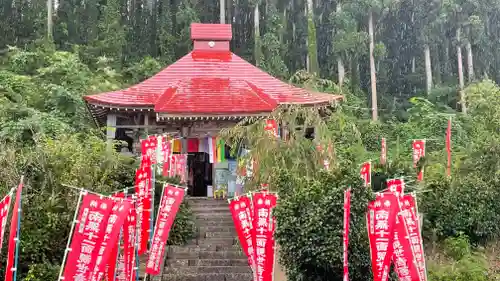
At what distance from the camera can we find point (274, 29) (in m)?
31.9

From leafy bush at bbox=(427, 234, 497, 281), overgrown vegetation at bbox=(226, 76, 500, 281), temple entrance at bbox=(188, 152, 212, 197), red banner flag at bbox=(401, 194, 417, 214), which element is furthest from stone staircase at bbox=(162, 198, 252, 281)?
temple entrance at bbox=(188, 152, 212, 197)

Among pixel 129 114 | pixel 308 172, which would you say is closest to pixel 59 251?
pixel 308 172

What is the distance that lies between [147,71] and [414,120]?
1448cm

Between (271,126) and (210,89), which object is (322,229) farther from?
(210,89)

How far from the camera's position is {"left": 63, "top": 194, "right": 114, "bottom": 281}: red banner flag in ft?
23.6

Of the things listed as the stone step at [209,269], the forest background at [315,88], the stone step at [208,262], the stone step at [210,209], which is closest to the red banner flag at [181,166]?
the stone step at [210,209]

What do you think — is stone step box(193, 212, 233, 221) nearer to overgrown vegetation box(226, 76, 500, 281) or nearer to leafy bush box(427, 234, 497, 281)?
overgrown vegetation box(226, 76, 500, 281)

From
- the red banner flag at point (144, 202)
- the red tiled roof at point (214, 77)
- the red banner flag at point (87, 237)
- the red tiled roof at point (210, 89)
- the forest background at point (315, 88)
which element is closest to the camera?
the red banner flag at point (87, 237)

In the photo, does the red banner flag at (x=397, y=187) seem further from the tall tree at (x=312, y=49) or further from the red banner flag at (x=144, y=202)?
the tall tree at (x=312, y=49)

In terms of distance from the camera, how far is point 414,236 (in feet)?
27.3

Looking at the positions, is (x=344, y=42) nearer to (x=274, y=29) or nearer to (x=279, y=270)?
(x=274, y=29)

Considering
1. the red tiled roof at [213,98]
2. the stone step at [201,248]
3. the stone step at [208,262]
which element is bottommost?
the stone step at [208,262]

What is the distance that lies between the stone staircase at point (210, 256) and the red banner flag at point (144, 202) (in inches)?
50.9

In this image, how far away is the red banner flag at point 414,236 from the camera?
8180 mm
